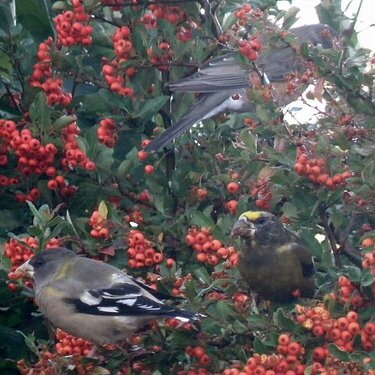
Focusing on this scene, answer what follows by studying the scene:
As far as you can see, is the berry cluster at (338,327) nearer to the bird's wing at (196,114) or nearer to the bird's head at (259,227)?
the bird's head at (259,227)

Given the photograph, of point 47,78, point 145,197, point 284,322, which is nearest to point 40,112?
point 47,78

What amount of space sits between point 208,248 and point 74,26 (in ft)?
2.99

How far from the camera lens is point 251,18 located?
10.7ft

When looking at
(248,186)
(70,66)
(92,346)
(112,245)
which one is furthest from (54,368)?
(70,66)

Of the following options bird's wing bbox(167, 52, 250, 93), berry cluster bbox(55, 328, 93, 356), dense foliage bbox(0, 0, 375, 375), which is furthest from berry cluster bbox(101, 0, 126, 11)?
berry cluster bbox(55, 328, 93, 356)

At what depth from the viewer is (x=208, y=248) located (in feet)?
10.6

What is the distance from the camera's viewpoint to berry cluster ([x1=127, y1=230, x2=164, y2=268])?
323 cm

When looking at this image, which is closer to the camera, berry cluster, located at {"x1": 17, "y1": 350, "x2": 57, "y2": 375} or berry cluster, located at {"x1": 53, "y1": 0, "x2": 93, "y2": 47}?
berry cluster, located at {"x1": 17, "y1": 350, "x2": 57, "y2": 375}

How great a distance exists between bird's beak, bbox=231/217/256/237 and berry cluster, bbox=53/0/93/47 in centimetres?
85

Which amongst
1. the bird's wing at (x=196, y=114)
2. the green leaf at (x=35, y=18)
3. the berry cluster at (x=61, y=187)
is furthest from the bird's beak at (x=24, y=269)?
the green leaf at (x=35, y=18)

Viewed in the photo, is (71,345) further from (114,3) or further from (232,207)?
(114,3)

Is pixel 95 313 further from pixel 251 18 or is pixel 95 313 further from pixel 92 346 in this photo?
pixel 251 18

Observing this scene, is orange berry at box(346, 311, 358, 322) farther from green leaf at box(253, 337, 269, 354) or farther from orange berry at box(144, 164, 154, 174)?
orange berry at box(144, 164, 154, 174)

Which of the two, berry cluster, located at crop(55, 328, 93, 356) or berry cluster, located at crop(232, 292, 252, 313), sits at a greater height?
berry cluster, located at crop(232, 292, 252, 313)
